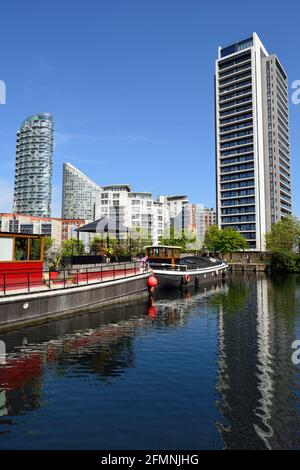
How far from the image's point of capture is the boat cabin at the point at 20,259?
65.5 feet

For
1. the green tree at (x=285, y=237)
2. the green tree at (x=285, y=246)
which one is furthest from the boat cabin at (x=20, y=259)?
the green tree at (x=285, y=237)

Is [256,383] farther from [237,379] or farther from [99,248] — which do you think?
[99,248]

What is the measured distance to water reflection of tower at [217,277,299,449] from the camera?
325 inches

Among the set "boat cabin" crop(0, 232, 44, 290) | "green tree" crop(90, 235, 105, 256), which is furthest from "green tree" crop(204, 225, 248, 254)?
"boat cabin" crop(0, 232, 44, 290)

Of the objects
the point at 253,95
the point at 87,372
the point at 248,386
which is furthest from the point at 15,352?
the point at 253,95

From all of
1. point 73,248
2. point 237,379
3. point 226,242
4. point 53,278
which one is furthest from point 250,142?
point 237,379

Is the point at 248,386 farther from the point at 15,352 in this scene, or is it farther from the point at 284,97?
the point at 284,97

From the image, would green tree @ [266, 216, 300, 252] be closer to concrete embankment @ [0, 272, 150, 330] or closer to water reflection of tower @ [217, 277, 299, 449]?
concrete embankment @ [0, 272, 150, 330]

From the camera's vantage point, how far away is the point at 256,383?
11547mm

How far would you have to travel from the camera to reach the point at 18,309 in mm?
18891

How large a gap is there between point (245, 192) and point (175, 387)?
113 m

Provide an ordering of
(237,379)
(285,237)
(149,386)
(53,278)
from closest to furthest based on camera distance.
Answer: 1. (149,386)
2. (237,379)
3. (53,278)
4. (285,237)

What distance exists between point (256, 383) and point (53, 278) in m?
16.6
